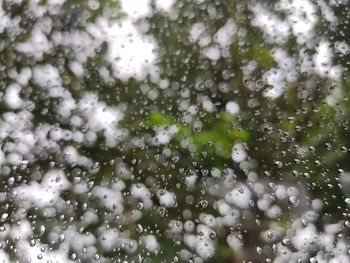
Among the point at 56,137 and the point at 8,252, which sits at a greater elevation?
the point at 56,137

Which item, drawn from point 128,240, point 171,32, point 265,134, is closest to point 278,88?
point 265,134

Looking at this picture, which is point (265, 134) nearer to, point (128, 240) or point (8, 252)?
point (128, 240)

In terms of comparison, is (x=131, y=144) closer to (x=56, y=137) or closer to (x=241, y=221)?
(x=56, y=137)

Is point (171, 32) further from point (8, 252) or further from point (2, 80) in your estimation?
point (8, 252)

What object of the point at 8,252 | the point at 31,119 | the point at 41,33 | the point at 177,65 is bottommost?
the point at 8,252

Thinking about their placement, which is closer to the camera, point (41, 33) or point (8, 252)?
point (8, 252)

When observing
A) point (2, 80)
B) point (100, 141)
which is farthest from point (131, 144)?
point (2, 80)

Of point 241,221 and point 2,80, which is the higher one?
point 241,221

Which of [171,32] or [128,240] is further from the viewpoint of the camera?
[171,32]
